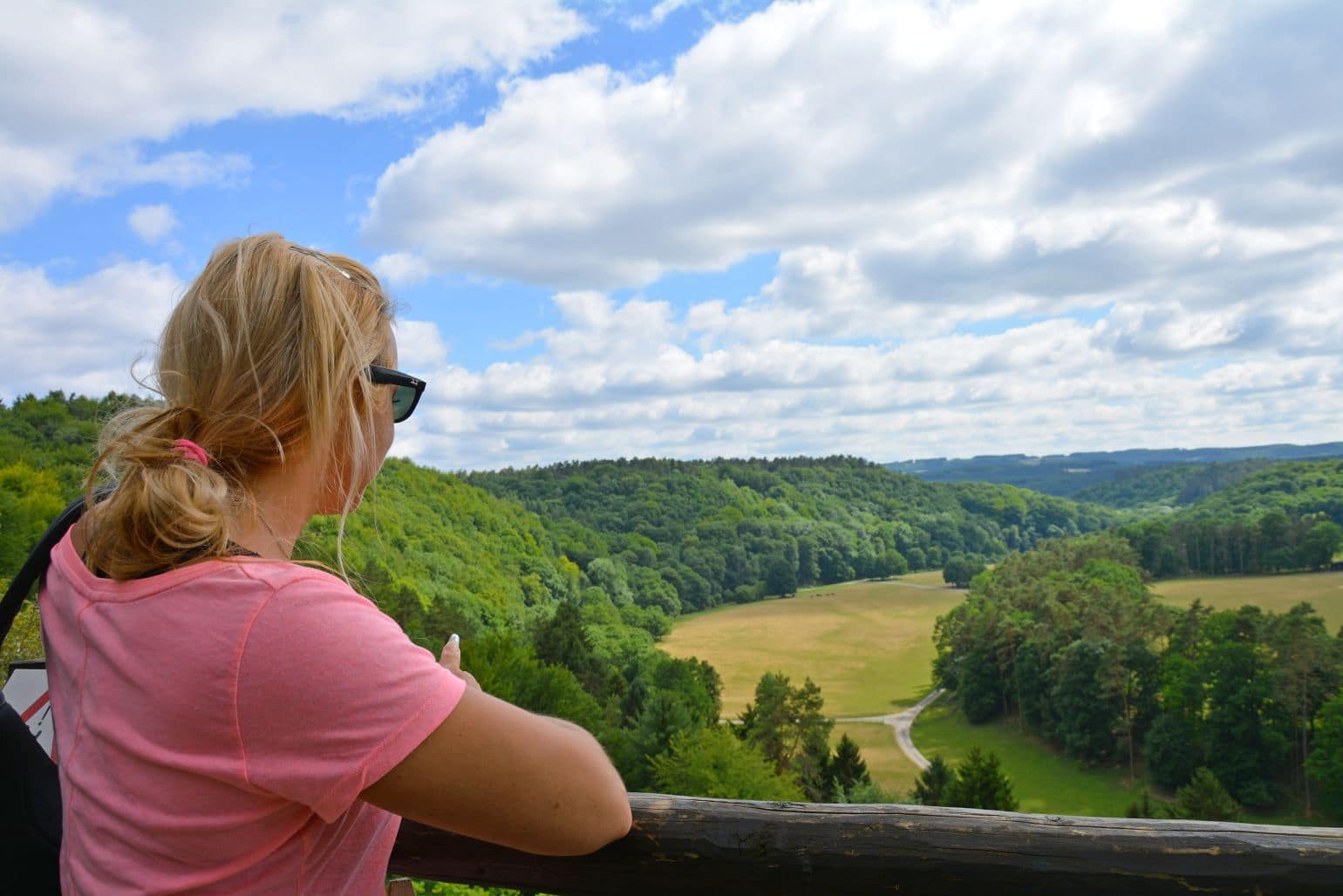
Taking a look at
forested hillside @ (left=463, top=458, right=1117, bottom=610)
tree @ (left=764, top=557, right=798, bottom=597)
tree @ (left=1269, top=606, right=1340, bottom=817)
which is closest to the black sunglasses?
tree @ (left=1269, top=606, right=1340, bottom=817)

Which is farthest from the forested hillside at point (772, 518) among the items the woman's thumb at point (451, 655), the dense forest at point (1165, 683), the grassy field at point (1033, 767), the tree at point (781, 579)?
the woman's thumb at point (451, 655)

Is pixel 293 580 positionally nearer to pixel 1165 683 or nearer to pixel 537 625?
pixel 537 625

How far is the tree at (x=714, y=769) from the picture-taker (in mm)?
31578

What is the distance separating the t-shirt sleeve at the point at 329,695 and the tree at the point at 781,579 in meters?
107

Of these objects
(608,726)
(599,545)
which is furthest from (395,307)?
(599,545)

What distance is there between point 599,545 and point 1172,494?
103 metres

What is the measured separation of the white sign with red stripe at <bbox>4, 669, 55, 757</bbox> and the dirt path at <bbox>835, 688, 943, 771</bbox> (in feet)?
182

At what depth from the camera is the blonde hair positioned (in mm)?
1054

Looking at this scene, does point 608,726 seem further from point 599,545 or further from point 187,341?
point 599,545

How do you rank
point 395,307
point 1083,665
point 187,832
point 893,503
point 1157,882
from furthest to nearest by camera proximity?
point 893,503, point 1083,665, point 1157,882, point 395,307, point 187,832

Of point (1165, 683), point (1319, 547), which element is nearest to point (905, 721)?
point (1165, 683)

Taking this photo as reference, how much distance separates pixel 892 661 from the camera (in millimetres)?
75062

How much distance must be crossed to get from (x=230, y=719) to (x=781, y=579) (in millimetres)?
107866

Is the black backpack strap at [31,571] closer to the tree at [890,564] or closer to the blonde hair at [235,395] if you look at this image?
the blonde hair at [235,395]
